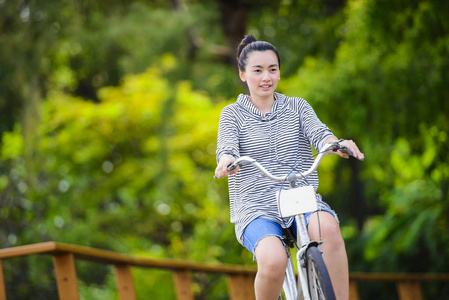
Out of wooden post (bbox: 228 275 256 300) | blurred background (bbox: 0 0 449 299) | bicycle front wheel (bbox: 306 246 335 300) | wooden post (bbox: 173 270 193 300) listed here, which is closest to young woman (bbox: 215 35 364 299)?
bicycle front wheel (bbox: 306 246 335 300)

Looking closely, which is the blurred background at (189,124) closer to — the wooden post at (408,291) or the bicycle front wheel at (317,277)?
the wooden post at (408,291)

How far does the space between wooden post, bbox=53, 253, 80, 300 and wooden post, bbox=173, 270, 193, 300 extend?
197 centimetres

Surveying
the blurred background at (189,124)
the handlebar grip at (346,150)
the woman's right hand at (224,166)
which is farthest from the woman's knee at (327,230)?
the blurred background at (189,124)

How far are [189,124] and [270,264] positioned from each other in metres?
10.9

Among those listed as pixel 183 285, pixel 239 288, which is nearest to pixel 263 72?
pixel 183 285

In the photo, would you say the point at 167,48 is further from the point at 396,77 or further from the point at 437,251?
the point at 437,251

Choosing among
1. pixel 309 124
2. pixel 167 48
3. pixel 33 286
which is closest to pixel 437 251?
pixel 167 48

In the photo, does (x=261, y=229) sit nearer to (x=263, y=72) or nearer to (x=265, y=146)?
(x=265, y=146)

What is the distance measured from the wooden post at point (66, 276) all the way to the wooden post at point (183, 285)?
77.6 inches

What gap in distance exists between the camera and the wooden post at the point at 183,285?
18.3 feet

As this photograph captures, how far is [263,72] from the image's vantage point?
309 centimetres

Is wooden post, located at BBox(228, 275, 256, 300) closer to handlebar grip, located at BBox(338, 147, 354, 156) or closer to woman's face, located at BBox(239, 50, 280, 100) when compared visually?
woman's face, located at BBox(239, 50, 280, 100)

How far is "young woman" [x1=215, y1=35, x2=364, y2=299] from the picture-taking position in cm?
286

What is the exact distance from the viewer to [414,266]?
11.5 metres
